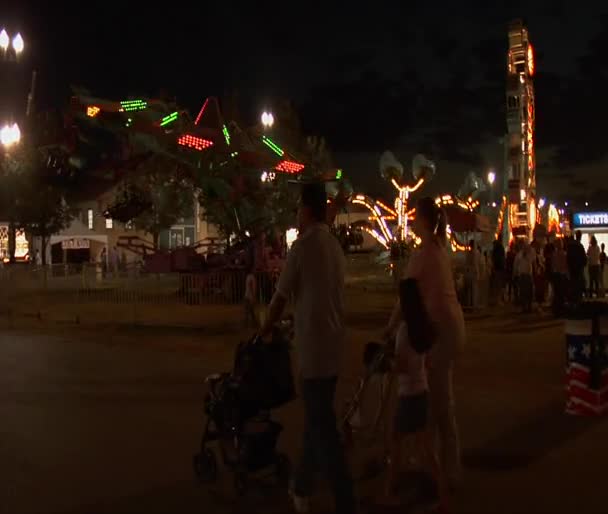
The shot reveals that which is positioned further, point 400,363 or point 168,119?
point 168,119

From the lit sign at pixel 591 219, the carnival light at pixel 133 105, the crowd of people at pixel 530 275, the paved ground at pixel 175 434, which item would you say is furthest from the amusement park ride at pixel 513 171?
the paved ground at pixel 175 434

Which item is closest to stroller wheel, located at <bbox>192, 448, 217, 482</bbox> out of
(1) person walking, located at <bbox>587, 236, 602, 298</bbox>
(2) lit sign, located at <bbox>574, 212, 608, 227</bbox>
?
(1) person walking, located at <bbox>587, 236, 602, 298</bbox>

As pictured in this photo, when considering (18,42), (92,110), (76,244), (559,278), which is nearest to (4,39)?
(18,42)

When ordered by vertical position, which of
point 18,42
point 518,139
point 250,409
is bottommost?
point 250,409

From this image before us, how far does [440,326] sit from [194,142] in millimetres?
12446

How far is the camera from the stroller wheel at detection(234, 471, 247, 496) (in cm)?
521

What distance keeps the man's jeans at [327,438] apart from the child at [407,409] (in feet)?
2.49

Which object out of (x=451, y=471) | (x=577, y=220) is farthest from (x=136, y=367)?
(x=577, y=220)

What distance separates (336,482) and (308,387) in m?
0.57

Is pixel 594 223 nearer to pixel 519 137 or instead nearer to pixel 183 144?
pixel 519 137

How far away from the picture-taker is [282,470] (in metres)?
5.43

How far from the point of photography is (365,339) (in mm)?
13578

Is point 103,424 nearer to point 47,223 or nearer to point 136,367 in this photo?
point 136,367

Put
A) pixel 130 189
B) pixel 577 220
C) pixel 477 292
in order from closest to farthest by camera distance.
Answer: pixel 477 292, pixel 130 189, pixel 577 220
